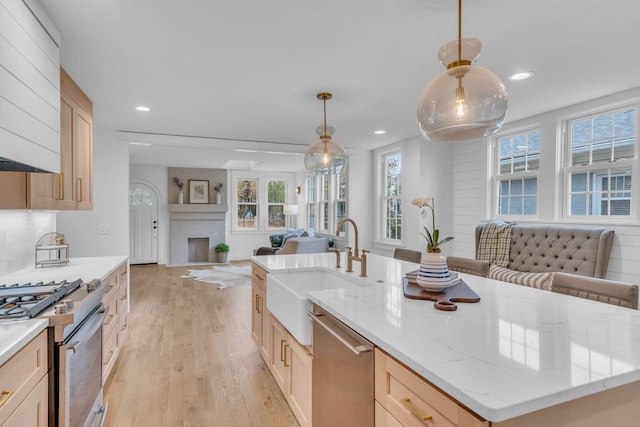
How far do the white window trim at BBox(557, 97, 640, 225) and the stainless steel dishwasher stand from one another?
3.30 m

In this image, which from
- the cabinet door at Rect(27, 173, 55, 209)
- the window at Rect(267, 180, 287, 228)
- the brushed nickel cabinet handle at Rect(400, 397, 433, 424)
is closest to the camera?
the brushed nickel cabinet handle at Rect(400, 397, 433, 424)

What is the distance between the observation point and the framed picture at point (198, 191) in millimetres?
8781

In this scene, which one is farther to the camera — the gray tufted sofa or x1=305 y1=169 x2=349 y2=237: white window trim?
x1=305 y1=169 x2=349 y2=237: white window trim

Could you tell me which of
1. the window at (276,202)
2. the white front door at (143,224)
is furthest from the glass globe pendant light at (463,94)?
the window at (276,202)

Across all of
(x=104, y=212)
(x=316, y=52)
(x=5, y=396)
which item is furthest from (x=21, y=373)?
(x=104, y=212)

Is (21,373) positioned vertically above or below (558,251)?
below

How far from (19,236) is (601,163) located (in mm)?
5083

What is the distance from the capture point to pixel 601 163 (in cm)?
351

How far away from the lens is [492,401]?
0.78 meters

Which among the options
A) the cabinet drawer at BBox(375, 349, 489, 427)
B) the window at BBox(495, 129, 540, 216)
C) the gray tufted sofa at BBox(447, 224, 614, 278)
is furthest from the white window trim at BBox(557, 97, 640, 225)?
the cabinet drawer at BBox(375, 349, 489, 427)

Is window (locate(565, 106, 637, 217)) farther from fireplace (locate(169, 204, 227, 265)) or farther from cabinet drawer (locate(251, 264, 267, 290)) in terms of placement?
fireplace (locate(169, 204, 227, 265))

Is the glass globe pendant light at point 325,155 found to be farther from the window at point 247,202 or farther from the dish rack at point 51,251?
the window at point 247,202

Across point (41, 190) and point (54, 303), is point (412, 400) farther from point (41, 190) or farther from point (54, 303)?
point (41, 190)

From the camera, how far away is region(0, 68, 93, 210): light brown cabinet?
200cm
